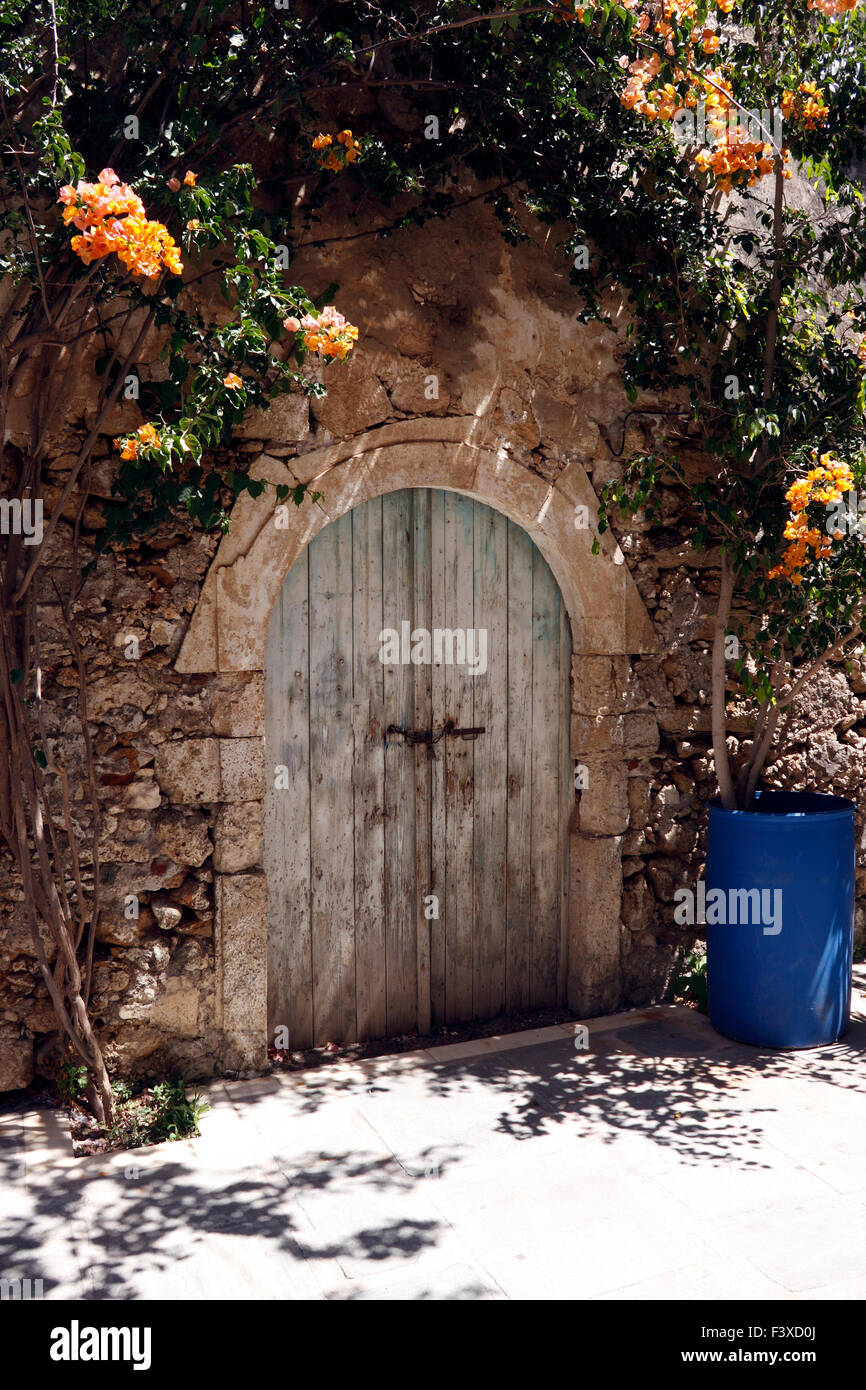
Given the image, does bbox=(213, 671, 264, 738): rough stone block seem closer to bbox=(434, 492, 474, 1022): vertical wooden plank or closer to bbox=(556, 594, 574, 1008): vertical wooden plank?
bbox=(434, 492, 474, 1022): vertical wooden plank

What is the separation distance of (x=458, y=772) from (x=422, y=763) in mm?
164

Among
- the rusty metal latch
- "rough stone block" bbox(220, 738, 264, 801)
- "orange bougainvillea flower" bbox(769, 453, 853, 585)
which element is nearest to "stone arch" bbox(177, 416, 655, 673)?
"rough stone block" bbox(220, 738, 264, 801)

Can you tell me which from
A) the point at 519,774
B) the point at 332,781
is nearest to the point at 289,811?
the point at 332,781

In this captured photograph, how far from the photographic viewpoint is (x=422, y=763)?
4.47 m

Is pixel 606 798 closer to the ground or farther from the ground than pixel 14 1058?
farther from the ground

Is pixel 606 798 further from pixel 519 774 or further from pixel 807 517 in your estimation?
pixel 807 517

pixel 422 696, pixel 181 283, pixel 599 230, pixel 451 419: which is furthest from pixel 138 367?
pixel 599 230

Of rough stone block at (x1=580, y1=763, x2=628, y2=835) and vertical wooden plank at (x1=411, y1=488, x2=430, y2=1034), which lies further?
rough stone block at (x1=580, y1=763, x2=628, y2=835)

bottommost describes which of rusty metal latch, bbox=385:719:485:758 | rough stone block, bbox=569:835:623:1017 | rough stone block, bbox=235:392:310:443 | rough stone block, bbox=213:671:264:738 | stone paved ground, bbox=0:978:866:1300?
stone paved ground, bbox=0:978:866:1300

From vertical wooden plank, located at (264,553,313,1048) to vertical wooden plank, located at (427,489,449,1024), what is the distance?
52 cm

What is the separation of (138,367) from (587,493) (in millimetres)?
1801

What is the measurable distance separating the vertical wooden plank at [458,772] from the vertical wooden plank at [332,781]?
41cm

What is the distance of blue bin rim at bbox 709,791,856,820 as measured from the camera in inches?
173

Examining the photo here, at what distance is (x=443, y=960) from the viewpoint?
4.57 m
